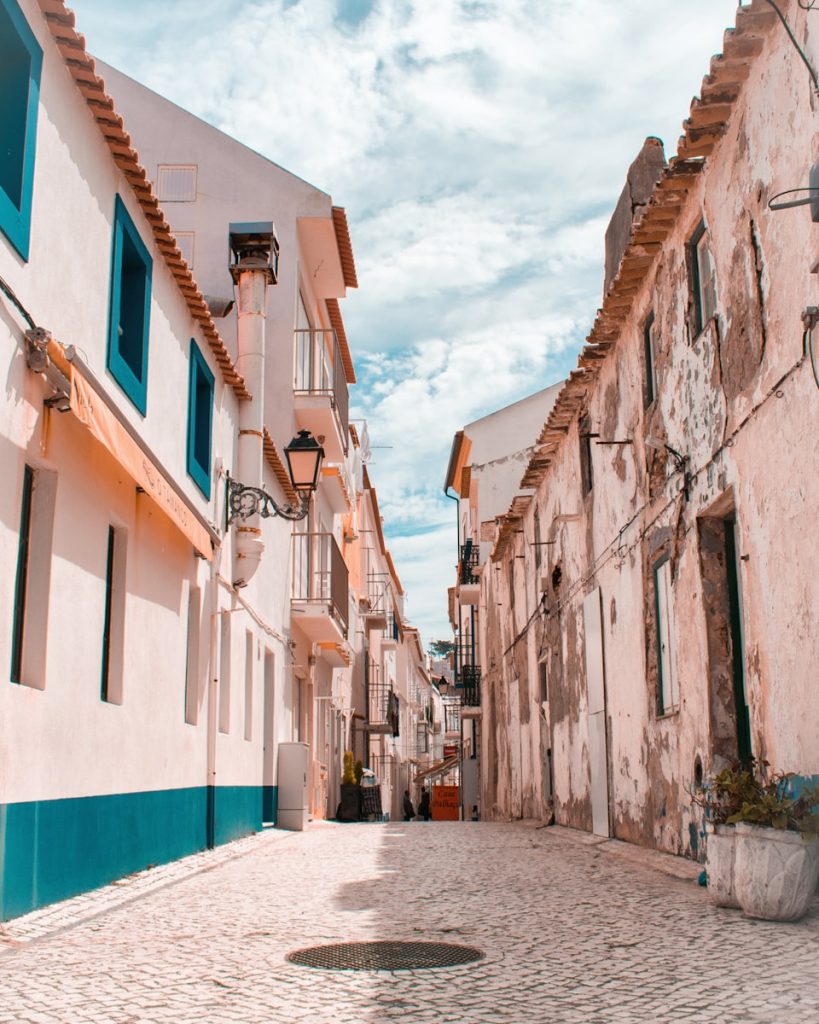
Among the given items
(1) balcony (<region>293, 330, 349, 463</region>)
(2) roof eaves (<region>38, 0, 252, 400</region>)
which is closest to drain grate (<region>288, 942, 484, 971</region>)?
(2) roof eaves (<region>38, 0, 252, 400</region>)

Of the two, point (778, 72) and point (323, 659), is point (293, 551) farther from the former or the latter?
point (778, 72)

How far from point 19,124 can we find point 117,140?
1755 mm

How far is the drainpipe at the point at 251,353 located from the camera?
13.8 m

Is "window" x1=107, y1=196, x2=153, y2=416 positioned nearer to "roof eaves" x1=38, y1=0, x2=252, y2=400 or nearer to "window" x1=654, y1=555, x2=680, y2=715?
"roof eaves" x1=38, y1=0, x2=252, y2=400

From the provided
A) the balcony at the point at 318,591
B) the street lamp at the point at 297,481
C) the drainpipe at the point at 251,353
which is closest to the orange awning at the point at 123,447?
the street lamp at the point at 297,481

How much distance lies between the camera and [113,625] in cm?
904

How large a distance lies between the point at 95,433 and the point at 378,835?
9.04m

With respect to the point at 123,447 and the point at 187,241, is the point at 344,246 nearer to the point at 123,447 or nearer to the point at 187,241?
the point at 187,241

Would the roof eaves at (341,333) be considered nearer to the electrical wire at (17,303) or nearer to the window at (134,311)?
the window at (134,311)

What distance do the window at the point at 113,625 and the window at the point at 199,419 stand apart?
7.82 feet

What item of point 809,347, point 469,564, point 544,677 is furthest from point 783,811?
point 469,564

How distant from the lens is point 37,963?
5.35 meters

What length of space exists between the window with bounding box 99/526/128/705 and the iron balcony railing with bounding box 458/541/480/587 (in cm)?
2357

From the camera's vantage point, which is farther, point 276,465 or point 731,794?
point 276,465
